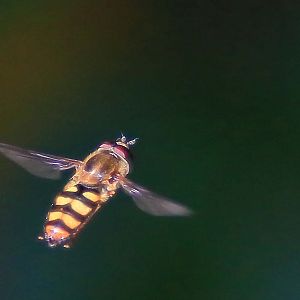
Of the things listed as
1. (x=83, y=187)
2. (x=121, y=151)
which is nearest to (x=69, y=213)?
(x=83, y=187)

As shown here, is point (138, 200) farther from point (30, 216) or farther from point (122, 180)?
point (30, 216)

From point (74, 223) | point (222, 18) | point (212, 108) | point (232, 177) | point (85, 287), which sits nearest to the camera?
point (74, 223)

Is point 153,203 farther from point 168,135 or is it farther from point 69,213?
point 168,135

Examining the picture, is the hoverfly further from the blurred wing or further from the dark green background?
the dark green background

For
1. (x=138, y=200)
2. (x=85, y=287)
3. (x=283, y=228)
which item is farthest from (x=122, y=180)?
(x=283, y=228)

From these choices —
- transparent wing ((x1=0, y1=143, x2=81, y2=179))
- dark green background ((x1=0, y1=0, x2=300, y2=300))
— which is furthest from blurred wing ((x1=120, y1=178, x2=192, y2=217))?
dark green background ((x1=0, y1=0, x2=300, y2=300))

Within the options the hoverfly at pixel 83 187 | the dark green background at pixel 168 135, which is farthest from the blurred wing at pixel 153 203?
the dark green background at pixel 168 135
